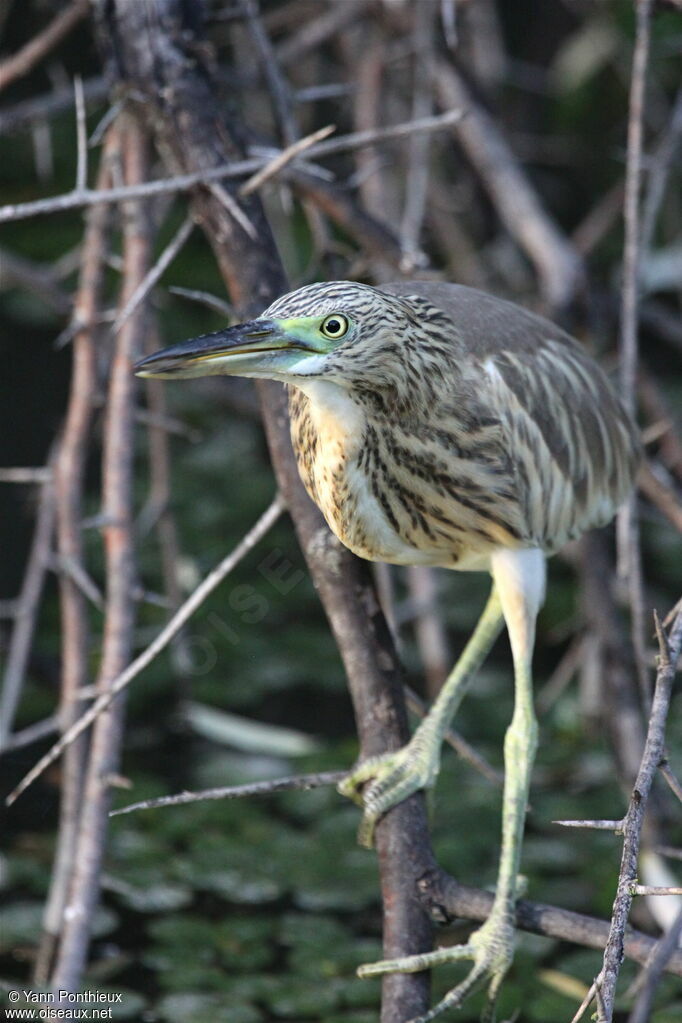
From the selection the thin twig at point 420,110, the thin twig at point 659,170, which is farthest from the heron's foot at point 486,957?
the thin twig at point 659,170

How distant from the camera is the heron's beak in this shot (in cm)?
156

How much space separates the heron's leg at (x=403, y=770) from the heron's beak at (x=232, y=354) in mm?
716

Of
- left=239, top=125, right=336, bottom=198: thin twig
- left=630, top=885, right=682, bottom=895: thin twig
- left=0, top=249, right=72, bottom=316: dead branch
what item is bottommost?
left=630, top=885, right=682, bottom=895: thin twig

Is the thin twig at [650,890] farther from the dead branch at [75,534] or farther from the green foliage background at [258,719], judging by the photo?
the dead branch at [75,534]

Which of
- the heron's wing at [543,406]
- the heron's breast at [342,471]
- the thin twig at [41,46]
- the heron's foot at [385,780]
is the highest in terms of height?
the thin twig at [41,46]

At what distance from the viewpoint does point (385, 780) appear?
203cm

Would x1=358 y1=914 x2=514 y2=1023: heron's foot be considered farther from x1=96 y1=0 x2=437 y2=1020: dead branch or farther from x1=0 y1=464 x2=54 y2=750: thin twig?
x1=0 y1=464 x2=54 y2=750: thin twig

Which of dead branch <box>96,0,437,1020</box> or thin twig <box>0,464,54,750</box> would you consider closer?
dead branch <box>96,0,437,1020</box>

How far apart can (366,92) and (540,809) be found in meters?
1.84

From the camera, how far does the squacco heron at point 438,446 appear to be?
1639 millimetres

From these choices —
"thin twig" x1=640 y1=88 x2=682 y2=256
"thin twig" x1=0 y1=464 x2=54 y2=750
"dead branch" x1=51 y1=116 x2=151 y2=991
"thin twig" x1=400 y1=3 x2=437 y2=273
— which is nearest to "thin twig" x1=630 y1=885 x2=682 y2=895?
"dead branch" x1=51 y1=116 x2=151 y2=991

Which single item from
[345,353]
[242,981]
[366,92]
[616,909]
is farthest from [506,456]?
[366,92]

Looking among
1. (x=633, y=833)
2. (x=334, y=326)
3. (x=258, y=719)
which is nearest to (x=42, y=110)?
(x=334, y=326)

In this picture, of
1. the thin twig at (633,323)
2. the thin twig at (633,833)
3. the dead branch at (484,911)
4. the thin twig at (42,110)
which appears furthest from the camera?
the thin twig at (42,110)
